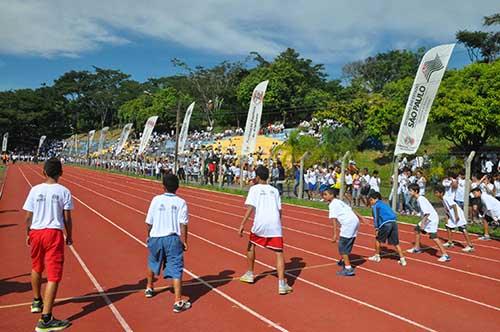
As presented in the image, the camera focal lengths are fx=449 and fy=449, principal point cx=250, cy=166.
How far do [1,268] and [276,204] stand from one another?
4558 millimetres

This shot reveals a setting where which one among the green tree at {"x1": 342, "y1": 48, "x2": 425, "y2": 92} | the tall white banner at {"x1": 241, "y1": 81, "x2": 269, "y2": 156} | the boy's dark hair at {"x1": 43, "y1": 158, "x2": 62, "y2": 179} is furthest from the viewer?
the green tree at {"x1": 342, "y1": 48, "x2": 425, "y2": 92}

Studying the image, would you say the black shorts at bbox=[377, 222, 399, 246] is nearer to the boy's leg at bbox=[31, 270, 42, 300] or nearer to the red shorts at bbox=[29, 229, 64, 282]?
the red shorts at bbox=[29, 229, 64, 282]

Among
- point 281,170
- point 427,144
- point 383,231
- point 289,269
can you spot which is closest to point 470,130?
point 281,170

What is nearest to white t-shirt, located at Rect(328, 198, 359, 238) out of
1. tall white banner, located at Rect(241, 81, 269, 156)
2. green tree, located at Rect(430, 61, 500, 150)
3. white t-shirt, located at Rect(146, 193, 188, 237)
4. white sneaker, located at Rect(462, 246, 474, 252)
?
white t-shirt, located at Rect(146, 193, 188, 237)

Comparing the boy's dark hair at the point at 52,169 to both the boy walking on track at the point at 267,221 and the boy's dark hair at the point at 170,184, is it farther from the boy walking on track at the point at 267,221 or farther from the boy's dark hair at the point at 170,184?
the boy walking on track at the point at 267,221

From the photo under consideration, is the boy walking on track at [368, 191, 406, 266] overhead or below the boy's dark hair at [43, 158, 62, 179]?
below

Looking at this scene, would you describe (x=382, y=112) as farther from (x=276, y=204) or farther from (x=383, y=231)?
(x=276, y=204)

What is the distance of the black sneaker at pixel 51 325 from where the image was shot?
4.60 meters

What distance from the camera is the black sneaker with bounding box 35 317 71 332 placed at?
460cm

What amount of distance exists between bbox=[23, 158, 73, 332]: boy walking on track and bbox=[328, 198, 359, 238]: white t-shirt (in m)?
4.10

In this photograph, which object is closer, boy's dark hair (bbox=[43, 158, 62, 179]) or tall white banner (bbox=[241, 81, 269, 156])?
boy's dark hair (bbox=[43, 158, 62, 179])

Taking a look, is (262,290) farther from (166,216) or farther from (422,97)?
(422,97)

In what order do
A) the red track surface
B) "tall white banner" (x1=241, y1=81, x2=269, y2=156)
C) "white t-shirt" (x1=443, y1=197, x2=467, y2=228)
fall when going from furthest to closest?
1. "tall white banner" (x1=241, y1=81, x2=269, y2=156)
2. "white t-shirt" (x1=443, y1=197, x2=467, y2=228)
3. the red track surface

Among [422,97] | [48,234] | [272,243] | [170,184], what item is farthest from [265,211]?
[422,97]
